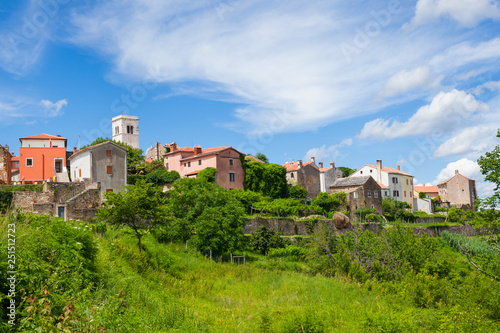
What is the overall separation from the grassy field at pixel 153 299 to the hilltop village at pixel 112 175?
16051 millimetres

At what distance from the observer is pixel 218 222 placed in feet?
102

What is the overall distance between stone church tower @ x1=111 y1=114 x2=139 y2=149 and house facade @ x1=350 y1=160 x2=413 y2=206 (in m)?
54.0

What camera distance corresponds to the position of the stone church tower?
3802 inches

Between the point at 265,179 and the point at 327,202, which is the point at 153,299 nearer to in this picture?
the point at 265,179

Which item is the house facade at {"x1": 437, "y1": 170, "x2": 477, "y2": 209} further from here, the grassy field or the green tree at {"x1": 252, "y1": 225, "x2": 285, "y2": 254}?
the grassy field

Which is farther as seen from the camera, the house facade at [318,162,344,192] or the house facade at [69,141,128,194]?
the house facade at [318,162,344,192]

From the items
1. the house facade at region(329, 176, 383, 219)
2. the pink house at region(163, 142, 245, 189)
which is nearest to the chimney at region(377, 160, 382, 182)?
the house facade at region(329, 176, 383, 219)

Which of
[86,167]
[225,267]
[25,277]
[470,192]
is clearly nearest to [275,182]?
[86,167]

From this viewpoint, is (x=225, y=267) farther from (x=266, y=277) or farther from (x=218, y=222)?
(x=218, y=222)

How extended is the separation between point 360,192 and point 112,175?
36.6 meters

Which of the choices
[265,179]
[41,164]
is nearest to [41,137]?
[41,164]

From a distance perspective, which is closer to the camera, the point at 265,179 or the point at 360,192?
the point at 265,179

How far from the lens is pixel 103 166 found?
4359 centimetres

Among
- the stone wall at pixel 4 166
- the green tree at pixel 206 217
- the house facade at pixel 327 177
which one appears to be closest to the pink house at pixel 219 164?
the green tree at pixel 206 217
